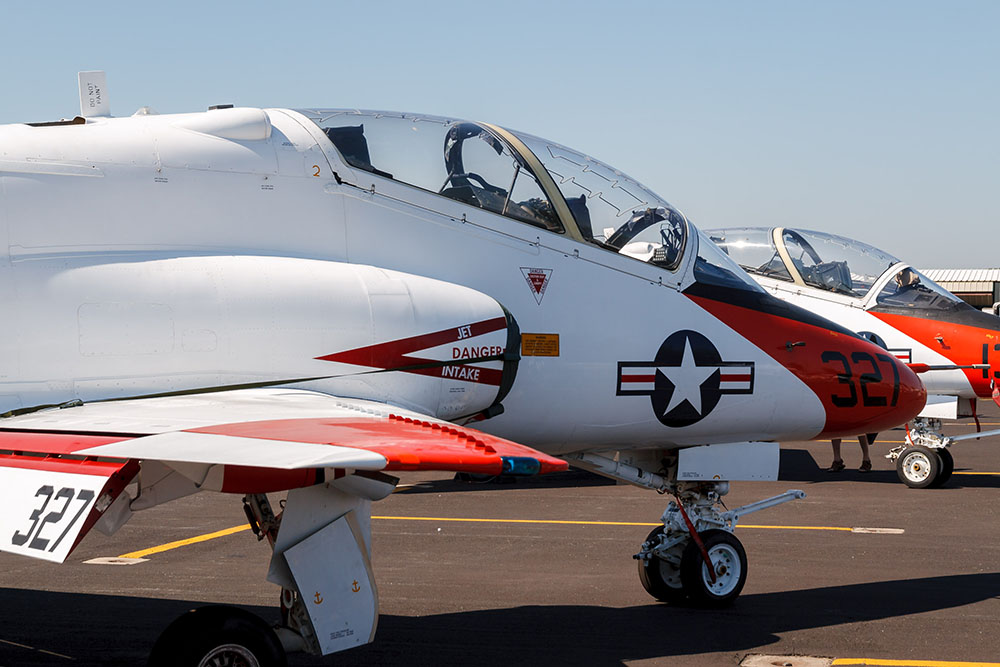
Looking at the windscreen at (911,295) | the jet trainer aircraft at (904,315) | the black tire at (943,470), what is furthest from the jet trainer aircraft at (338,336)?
the black tire at (943,470)

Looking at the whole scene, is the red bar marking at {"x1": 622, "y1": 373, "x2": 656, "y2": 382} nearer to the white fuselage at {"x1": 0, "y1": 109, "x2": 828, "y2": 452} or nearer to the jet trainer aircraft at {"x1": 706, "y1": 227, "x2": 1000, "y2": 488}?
the white fuselage at {"x1": 0, "y1": 109, "x2": 828, "y2": 452}

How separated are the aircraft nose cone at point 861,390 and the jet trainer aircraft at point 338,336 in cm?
4

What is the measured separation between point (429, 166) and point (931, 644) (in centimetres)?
475

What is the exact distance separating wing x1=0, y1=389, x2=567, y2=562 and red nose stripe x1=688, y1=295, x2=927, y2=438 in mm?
3507

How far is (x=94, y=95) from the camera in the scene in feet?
22.9

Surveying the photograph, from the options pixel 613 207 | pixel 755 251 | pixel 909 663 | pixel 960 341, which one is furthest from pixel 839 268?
pixel 909 663

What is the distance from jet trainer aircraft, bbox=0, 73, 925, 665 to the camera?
5266mm

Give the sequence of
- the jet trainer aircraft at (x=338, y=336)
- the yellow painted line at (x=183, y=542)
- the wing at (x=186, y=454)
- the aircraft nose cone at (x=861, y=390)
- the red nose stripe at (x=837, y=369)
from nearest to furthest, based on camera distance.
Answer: the wing at (x=186, y=454) < the jet trainer aircraft at (x=338, y=336) < the red nose stripe at (x=837, y=369) < the aircraft nose cone at (x=861, y=390) < the yellow painted line at (x=183, y=542)

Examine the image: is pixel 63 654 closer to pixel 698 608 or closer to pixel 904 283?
pixel 698 608

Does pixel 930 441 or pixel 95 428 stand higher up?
pixel 95 428

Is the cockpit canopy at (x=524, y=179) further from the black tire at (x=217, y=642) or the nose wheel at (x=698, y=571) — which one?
the black tire at (x=217, y=642)

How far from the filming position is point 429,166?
23.8 feet

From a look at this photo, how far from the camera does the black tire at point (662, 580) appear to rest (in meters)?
8.89

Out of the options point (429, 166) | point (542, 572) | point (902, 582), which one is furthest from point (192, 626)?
point (902, 582)
